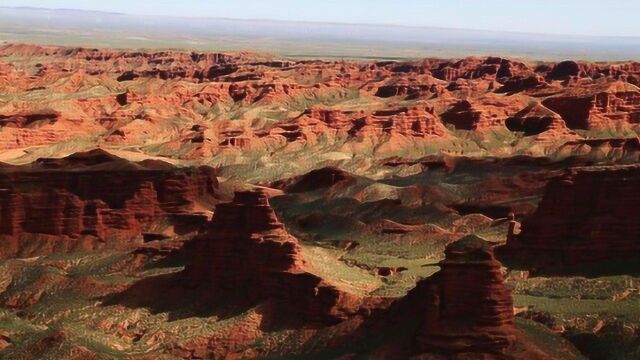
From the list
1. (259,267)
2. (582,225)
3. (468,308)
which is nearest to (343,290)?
(259,267)

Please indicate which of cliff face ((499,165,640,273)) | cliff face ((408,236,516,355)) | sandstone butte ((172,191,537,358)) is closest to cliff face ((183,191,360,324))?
sandstone butte ((172,191,537,358))

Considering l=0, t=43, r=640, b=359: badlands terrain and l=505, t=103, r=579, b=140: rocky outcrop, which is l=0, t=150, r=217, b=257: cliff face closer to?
l=0, t=43, r=640, b=359: badlands terrain

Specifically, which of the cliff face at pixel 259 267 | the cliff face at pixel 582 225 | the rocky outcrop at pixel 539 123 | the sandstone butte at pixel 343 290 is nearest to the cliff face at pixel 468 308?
the sandstone butte at pixel 343 290

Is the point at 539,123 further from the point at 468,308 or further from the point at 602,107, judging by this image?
the point at 468,308

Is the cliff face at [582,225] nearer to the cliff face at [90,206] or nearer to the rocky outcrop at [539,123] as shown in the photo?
the cliff face at [90,206]

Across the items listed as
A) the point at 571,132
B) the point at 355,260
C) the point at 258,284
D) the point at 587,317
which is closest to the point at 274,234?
the point at 258,284

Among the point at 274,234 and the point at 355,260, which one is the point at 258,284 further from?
the point at 355,260
